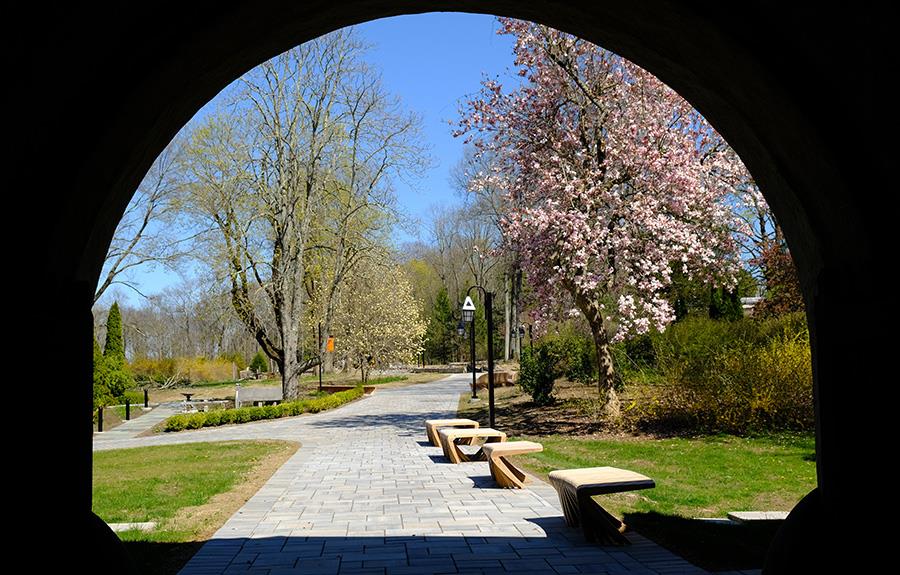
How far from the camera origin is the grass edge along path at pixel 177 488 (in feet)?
23.2

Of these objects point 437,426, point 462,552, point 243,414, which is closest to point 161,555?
point 462,552

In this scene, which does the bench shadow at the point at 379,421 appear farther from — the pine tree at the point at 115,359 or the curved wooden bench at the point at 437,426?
the pine tree at the point at 115,359

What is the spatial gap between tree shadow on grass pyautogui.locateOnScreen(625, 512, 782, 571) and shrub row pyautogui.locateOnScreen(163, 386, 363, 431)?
16.7 meters

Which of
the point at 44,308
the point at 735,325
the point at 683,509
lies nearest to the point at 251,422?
the point at 735,325

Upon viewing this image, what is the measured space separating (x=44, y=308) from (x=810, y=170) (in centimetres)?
345

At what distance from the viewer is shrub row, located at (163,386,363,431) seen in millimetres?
22109

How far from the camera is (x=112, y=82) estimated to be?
3.18 metres

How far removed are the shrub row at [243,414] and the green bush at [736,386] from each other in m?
11.5

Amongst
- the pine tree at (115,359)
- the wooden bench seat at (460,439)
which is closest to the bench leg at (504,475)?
the wooden bench seat at (460,439)

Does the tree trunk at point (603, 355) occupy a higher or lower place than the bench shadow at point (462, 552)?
higher

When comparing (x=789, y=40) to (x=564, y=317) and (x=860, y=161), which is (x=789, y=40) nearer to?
(x=860, y=161)

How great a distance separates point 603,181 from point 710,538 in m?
11.2

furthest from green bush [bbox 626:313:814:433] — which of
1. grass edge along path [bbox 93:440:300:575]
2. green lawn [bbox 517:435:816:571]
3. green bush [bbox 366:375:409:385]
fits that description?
green bush [bbox 366:375:409:385]

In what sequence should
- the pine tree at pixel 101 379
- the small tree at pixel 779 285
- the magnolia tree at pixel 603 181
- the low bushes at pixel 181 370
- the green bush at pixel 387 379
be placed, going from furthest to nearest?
the low bushes at pixel 181 370 → the green bush at pixel 387 379 → the pine tree at pixel 101 379 → the small tree at pixel 779 285 → the magnolia tree at pixel 603 181
